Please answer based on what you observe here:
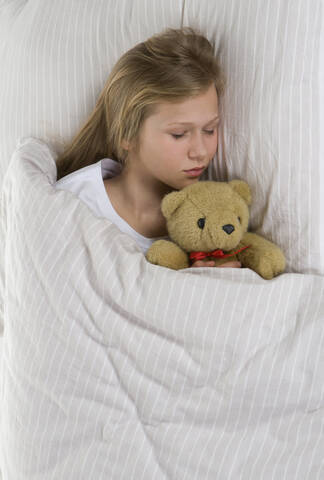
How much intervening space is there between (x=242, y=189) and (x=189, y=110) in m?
0.17

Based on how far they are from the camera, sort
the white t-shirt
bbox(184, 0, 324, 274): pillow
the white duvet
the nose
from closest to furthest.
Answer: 1. the white duvet
2. bbox(184, 0, 324, 274): pillow
3. the nose
4. the white t-shirt

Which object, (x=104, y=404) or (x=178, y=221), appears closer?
(x=104, y=404)

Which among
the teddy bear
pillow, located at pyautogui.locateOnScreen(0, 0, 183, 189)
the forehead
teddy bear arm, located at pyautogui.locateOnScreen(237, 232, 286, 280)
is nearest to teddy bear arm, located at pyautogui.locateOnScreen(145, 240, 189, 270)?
the teddy bear

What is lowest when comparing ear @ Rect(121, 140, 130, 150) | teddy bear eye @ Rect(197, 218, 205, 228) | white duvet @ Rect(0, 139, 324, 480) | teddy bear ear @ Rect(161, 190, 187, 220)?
white duvet @ Rect(0, 139, 324, 480)

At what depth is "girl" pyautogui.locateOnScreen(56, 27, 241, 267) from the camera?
3.19ft

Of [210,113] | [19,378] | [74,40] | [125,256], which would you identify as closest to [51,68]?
[74,40]

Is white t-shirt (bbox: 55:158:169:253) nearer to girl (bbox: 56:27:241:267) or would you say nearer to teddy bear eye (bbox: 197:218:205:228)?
girl (bbox: 56:27:241:267)

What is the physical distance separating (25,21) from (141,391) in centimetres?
91

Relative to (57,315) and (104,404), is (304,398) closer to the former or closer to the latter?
(104,404)

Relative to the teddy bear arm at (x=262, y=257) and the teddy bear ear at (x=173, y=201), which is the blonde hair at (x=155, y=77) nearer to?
the teddy bear ear at (x=173, y=201)

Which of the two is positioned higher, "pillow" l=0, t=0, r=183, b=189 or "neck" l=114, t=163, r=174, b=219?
"pillow" l=0, t=0, r=183, b=189

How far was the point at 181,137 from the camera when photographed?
0.99 meters

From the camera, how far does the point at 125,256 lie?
34.8 inches

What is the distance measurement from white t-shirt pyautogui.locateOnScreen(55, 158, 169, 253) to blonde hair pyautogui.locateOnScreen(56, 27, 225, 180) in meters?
0.09
